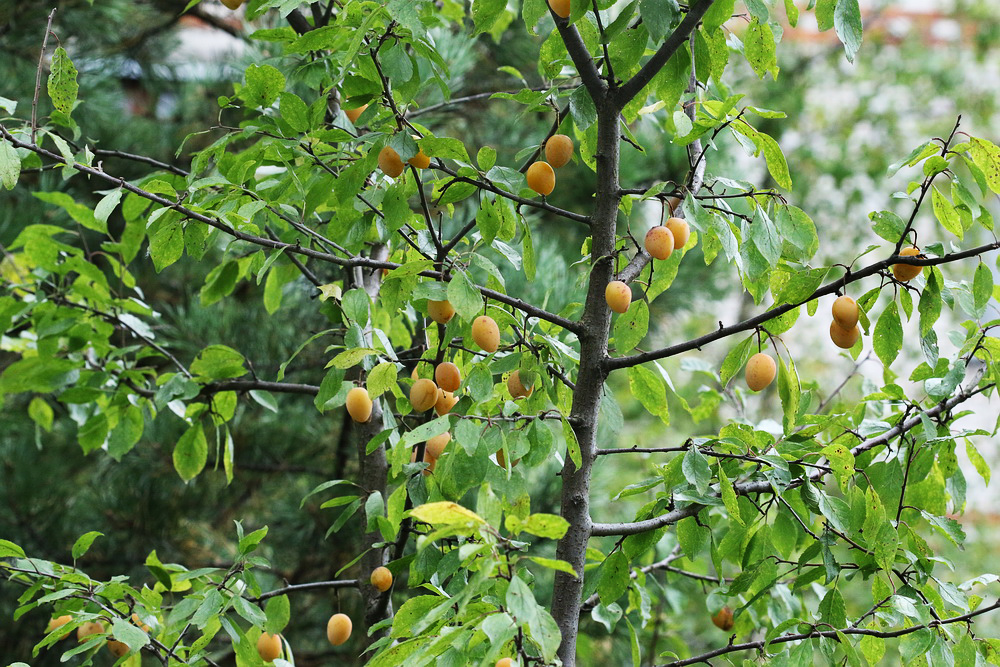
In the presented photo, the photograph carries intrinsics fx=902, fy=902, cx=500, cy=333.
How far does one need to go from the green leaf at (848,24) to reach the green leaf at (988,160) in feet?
0.38

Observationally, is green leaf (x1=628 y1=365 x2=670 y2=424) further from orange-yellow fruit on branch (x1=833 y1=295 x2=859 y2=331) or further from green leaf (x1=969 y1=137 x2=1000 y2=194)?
green leaf (x1=969 y1=137 x2=1000 y2=194)

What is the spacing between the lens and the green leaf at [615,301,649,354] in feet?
2.72

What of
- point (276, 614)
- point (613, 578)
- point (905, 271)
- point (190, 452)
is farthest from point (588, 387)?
point (190, 452)

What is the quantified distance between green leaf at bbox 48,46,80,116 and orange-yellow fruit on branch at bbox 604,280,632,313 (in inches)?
21.6

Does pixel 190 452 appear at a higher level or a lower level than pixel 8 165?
lower

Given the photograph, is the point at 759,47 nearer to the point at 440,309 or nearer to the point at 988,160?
the point at 988,160

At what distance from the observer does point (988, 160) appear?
2.29 ft

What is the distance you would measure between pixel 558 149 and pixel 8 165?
0.48 metres

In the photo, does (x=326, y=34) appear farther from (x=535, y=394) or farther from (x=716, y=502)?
(x=716, y=502)

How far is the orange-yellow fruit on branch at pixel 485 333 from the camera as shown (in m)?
0.75

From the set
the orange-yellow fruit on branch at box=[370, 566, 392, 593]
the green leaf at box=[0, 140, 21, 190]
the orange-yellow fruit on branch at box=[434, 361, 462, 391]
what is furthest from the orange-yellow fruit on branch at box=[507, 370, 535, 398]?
the green leaf at box=[0, 140, 21, 190]

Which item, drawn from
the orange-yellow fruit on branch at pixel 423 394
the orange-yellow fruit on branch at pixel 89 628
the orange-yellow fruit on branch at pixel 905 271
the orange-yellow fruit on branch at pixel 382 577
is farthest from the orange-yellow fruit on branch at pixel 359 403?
the orange-yellow fruit on branch at pixel 905 271

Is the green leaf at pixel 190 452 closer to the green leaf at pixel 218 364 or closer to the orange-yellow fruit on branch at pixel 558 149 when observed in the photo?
the green leaf at pixel 218 364

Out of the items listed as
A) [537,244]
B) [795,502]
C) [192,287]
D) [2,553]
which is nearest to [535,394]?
[795,502]
